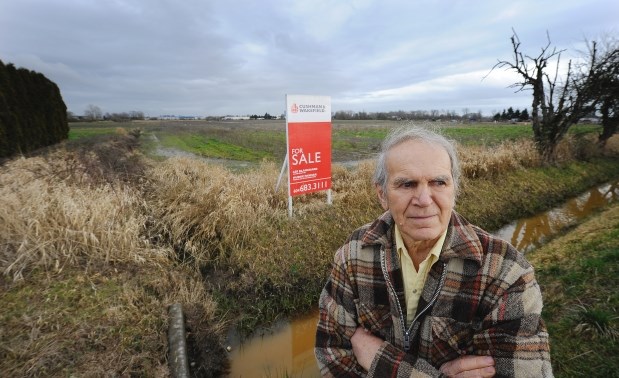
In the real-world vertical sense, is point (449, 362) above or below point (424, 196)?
below

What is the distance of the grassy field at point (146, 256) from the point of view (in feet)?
8.55

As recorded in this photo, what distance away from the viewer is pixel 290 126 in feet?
17.1

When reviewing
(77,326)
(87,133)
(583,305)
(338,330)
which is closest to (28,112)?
(77,326)

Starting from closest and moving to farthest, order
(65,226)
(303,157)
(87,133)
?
(65,226) → (303,157) → (87,133)

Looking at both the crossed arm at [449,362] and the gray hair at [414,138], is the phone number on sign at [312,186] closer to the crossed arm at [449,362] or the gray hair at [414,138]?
the gray hair at [414,138]

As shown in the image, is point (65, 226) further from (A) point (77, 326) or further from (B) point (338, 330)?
(B) point (338, 330)

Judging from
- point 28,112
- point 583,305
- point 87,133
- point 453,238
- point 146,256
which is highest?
point 28,112

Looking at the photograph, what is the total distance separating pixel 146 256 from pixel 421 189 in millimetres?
3752

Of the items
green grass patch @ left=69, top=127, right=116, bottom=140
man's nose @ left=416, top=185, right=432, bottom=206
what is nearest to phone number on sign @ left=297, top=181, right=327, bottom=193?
man's nose @ left=416, top=185, right=432, bottom=206

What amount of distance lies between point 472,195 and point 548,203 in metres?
2.89

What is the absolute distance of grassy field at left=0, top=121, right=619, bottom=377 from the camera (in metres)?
2.61

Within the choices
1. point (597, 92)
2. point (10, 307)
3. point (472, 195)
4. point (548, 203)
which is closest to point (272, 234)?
point (10, 307)

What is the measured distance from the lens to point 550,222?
761 centimetres

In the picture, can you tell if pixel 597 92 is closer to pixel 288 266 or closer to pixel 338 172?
pixel 338 172
